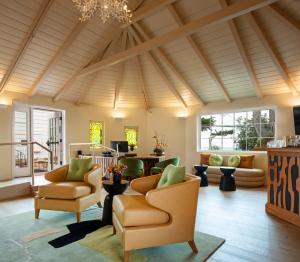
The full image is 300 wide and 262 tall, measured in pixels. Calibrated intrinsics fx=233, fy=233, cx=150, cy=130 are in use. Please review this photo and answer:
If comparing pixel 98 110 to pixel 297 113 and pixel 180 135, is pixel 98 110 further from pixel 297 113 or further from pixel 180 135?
pixel 297 113

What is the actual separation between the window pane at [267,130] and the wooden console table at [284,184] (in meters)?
3.13

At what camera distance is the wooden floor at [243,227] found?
254 centimetres

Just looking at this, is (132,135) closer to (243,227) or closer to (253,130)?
(253,130)

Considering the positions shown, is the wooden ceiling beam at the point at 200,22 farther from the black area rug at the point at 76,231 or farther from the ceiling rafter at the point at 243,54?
the black area rug at the point at 76,231

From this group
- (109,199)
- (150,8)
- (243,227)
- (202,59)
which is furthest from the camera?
(202,59)

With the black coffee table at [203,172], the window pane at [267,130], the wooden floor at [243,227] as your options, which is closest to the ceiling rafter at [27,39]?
the wooden floor at [243,227]

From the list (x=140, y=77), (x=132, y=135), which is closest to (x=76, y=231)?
(x=140, y=77)

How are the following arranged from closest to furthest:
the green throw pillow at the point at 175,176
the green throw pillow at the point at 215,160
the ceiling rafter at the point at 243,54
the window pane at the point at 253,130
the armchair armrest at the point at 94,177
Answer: the green throw pillow at the point at 175,176 → the armchair armrest at the point at 94,177 → the ceiling rafter at the point at 243,54 → the window pane at the point at 253,130 → the green throw pillow at the point at 215,160

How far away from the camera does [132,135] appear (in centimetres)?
865

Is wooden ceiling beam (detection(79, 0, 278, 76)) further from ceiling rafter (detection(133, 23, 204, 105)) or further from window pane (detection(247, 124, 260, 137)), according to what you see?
window pane (detection(247, 124, 260, 137))

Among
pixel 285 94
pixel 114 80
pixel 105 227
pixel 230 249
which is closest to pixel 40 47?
pixel 114 80

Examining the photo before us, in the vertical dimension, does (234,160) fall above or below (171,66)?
below

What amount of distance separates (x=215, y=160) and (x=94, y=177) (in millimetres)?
4312

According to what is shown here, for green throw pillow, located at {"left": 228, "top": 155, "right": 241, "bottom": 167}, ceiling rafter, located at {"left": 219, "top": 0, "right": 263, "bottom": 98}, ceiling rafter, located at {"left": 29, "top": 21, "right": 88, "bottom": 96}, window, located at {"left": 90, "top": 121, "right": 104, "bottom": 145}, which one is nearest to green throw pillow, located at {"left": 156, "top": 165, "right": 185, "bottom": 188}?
ceiling rafter, located at {"left": 219, "top": 0, "right": 263, "bottom": 98}
